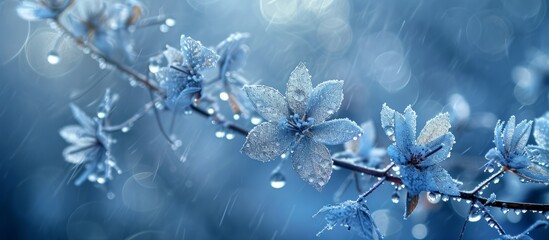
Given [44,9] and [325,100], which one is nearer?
[325,100]

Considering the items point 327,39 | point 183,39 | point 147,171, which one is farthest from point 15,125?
point 183,39

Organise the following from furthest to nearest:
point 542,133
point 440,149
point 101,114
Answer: point 101,114
point 542,133
point 440,149

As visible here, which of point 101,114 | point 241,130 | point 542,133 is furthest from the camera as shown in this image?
point 101,114

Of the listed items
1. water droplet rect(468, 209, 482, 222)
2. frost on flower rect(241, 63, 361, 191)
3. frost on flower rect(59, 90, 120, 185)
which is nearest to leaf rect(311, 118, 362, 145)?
frost on flower rect(241, 63, 361, 191)

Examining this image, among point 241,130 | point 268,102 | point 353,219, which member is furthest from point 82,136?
point 353,219

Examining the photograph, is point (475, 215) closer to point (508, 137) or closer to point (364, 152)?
point (508, 137)

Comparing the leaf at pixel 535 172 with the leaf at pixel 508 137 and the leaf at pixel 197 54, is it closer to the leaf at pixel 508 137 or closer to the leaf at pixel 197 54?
the leaf at pixel 508 137
